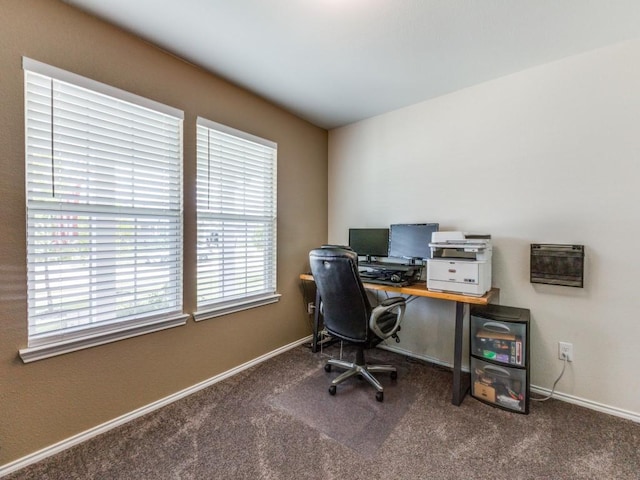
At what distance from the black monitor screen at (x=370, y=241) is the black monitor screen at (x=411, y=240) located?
68 mm

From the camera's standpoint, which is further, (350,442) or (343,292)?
(343,292)

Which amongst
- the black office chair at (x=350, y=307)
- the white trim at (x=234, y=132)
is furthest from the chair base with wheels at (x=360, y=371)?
the white trim at (x=234, y=132)

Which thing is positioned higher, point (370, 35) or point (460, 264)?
point (370, 35)

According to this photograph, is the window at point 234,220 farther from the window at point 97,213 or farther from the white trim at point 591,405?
the white trim at point 591,405

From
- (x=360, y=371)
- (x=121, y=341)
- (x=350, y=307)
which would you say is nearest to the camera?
(x=121, y=341)

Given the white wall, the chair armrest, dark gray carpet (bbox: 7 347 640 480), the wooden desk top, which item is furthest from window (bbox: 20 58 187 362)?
the white wall

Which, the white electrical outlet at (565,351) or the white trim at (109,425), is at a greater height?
the white electrical outlet at (565,351)

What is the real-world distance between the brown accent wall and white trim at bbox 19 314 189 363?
4 centimetres

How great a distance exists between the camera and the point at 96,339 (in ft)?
5.56

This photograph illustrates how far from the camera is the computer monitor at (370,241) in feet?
9.28

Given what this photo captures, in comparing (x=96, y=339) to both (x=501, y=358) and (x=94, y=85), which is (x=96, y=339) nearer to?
(x=94, y=85)

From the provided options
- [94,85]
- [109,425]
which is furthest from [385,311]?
[94,85]

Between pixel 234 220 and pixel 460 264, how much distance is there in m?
1.83

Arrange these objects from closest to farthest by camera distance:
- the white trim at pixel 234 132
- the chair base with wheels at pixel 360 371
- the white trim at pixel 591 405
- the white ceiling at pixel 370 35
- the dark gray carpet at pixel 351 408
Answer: the white ceiling at pixel 370 35 < the dark gray carpet at pixel 351 408 < the white trim at pixel 591 405 < the chair base with wheels at pixel 360 371 < the white trim at pixel 234 132
